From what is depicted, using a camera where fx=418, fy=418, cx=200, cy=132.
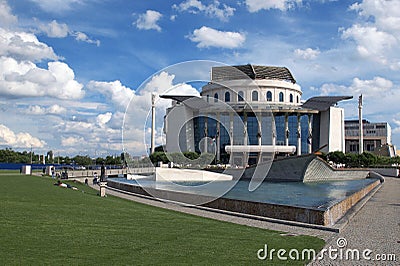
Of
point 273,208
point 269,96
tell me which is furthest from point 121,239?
point 269,96

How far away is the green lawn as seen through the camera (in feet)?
21.5

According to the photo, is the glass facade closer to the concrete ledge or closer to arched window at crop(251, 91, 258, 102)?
arched window at crop(251, 91, 258, 102)

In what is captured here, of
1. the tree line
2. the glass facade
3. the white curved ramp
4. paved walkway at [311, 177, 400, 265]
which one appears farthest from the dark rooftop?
paved walkway at [311, 177, 400, 265]

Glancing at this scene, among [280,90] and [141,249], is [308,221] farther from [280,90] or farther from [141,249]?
[280,90]

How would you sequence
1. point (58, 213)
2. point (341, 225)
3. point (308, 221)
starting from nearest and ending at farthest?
point (58, 213), point (341, 225), point (308, 221)

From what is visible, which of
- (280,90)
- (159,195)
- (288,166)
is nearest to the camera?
(159,195)

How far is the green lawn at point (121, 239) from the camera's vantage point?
6.55 m

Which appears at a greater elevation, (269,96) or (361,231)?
(269,96)

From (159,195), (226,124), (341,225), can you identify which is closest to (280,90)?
(226,124)

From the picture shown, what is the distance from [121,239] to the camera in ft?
26.3

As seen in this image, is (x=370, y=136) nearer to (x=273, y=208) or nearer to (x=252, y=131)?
(x=252, y=131)

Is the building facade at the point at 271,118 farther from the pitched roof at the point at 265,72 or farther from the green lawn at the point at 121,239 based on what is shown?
the green lawn at the point at 121,239

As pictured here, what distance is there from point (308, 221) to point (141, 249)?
20.5 ft

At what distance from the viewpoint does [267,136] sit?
3216 inches
